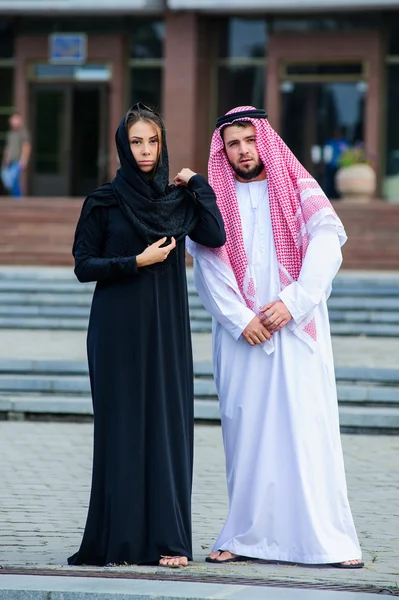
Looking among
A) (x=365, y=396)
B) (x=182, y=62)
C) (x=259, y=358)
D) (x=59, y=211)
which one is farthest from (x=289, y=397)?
(x=182, y=62)

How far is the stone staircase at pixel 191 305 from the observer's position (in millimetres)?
14578

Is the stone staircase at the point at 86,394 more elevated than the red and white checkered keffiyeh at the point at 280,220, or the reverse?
the red and white checkered keffiyeh at the point at 280,220

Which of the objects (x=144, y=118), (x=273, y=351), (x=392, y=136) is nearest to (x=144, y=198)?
(x=144, y=118)

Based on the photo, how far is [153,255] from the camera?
17.0 feet

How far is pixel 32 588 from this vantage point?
4625 mm

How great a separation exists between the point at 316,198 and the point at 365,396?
15.8 ft

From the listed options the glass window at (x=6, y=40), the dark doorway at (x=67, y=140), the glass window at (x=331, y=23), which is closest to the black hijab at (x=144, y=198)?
the glass window at (x=331, y=23)

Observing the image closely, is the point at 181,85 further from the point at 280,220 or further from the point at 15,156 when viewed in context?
the point at 280,220

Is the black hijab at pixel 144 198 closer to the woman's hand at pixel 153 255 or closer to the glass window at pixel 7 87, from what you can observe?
the woman's hand at pixel 153 255

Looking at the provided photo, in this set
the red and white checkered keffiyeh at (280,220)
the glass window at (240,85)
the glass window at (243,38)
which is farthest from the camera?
the glass window at (240,85)

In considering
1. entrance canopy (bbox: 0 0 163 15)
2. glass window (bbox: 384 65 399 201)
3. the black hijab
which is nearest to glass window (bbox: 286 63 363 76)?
glass window (bbox: 384 65 399 201)

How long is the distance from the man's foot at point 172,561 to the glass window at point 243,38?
66.6 ft

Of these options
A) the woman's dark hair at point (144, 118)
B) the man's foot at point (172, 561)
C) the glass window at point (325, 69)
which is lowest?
the man's foot at point (172, 561)

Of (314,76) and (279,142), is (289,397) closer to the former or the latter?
(279,142)
